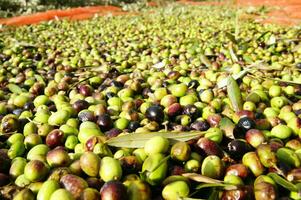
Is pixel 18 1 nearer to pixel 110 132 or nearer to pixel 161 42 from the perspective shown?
pixel 161 42

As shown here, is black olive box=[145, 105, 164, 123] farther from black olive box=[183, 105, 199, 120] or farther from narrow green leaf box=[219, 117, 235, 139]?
narrow green leaf box=[219, 117, 235, 139]

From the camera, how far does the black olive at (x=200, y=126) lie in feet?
8.59

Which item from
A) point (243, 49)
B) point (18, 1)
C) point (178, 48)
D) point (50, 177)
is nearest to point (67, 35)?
point (178, 48)

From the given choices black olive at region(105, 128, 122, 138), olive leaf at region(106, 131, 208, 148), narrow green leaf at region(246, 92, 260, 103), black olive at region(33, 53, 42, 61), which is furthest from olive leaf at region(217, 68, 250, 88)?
black olive at region(33, 53, 42, 61)

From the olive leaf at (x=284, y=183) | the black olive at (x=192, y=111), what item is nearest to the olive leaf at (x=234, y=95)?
the black olive at (x=192, y=111)

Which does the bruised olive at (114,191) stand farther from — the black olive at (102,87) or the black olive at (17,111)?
Answer: the black olive at (102,87)

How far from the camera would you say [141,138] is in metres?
2.30

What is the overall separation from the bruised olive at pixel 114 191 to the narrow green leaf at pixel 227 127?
0.96 meters

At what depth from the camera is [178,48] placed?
19.9ft

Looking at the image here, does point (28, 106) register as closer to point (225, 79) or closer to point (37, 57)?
point (225, 79)

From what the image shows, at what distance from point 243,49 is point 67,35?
4157 mm

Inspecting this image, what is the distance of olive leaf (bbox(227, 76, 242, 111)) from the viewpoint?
9.87 feet

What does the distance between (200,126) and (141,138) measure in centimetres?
52

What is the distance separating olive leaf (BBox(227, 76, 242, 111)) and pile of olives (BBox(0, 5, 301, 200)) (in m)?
0.02
